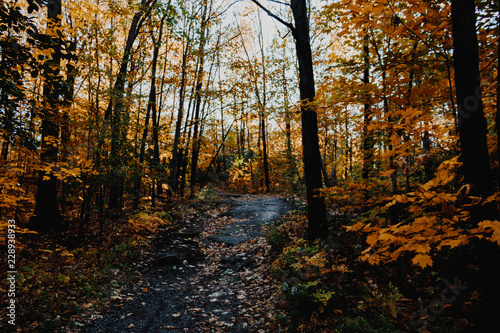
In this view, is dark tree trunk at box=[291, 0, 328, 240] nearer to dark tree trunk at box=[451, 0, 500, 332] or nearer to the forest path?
the forest path

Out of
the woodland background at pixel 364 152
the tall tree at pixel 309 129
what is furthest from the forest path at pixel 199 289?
the tall tree at pixel 309 129

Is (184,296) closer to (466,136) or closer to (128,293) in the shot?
(128,293)

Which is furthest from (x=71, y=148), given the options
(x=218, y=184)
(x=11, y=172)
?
(x=218, y=184)

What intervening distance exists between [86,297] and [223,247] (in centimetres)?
445

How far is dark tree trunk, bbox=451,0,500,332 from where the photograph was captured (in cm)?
207

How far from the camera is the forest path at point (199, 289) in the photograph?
418 cm

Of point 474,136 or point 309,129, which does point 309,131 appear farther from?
point 474,136

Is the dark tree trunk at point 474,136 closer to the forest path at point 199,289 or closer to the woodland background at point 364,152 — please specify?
the woodland background at point 364,152

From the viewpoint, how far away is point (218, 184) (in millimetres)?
31016

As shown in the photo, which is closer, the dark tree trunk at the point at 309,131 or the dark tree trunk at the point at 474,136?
the dark tree trunk at the point at 474,136

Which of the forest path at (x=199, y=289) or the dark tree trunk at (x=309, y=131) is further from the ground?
the dark tree trunk at (x=309, y=131)

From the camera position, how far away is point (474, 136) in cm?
212

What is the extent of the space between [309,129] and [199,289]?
183 inches

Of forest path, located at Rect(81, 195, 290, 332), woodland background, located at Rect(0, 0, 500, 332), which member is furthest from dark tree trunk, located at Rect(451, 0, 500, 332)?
forest path, located at Rect(81, 195, 290, 332)
